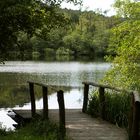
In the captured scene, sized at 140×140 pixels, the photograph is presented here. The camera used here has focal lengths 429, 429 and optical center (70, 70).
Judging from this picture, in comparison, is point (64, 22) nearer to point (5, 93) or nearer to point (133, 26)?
point (133, 26)

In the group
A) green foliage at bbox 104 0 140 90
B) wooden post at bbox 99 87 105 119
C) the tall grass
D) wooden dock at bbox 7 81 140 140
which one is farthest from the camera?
green foliage at bbox 104 0 140 90

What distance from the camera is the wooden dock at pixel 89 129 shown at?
29.1 feet

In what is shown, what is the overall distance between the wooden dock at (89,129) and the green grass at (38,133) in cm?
34

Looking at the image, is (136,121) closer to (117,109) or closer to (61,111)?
(61,111)

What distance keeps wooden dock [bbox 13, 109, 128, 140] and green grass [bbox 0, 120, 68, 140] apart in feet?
1.12

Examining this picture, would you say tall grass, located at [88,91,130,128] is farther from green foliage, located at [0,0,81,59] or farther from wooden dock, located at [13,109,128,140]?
green foliage, located at [0,0,81,59]

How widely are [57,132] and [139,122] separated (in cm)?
206

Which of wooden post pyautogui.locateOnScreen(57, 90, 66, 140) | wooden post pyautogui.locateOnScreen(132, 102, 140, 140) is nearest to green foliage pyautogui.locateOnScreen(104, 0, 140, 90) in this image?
wooden post pyautogui.locateOnScreen(57, 90, 66, 140)

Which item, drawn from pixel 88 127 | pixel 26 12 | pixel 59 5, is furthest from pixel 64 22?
pixel 88 127

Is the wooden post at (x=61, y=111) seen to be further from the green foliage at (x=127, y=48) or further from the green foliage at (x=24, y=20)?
the green foliage at (x=127, y=48)

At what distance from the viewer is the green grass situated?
8.95 metres

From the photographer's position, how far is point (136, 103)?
24.2ft

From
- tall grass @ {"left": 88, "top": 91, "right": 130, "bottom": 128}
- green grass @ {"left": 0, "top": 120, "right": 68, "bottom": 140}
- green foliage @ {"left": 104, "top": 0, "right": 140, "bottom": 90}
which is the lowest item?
green grass @ {"left": 0, "top": 120, "right": 68, "bottom": 140}

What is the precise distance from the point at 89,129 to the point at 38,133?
115 cm
